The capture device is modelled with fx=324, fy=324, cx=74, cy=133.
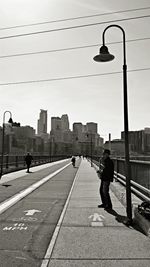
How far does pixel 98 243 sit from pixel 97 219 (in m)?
2.44

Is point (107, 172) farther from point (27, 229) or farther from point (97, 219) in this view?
point (27, 229)

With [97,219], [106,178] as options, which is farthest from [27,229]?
[106,178]

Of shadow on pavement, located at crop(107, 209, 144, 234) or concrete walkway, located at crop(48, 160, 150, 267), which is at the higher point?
shadow on pavement, located at crop(107, 209, 144, 234)

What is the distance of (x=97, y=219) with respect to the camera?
29.0ft

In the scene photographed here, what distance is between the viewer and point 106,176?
34.8ft

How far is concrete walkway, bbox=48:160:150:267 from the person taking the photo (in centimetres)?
530

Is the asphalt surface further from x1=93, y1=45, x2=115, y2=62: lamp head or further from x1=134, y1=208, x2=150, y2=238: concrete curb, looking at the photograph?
x1=93, y1=45, x2=115, y2=62: lamp head

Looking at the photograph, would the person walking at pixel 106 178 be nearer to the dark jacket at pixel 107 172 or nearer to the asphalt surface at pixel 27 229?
the dark jacket at pixel 107 172

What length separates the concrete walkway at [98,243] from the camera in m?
5.30

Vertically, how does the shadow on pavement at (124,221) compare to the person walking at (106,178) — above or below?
below

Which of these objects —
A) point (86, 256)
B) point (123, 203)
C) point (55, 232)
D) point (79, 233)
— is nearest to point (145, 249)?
point (86, 256)

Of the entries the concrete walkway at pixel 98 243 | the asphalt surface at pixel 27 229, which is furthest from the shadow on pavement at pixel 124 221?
the asphalt surface at pixel 27 229

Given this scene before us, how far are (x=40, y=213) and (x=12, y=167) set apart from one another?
→ 23851mm

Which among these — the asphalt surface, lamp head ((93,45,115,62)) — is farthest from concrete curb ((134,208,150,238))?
lamp head ((93,45,115,62))
